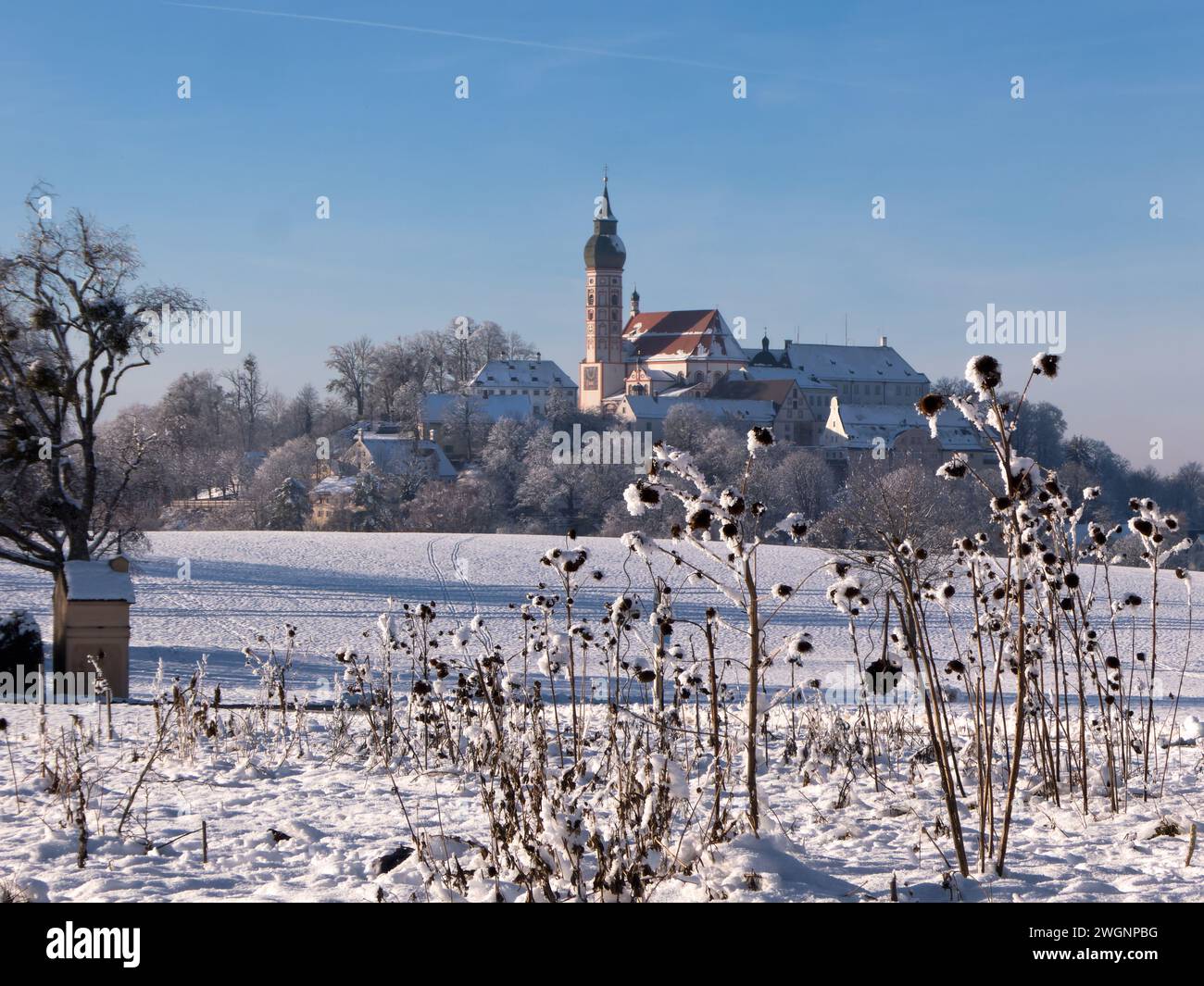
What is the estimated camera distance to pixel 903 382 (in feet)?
470

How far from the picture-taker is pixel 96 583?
1709cm

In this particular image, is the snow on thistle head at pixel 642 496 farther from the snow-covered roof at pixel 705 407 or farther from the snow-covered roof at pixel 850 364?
the snow-covered roof at pixel 850 364

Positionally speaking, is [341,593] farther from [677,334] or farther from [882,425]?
[677,334]

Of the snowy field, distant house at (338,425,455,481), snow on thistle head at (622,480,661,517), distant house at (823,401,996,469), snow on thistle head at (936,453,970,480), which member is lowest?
the snowy field

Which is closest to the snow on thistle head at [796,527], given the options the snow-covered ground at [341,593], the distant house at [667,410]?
the snow-covered ground at [341,593]

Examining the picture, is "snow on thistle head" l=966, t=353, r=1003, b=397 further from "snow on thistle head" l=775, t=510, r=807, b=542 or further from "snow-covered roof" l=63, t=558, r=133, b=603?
"snow-covered roof" l=63, t=558, r=133, b=603

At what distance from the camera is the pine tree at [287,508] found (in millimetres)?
68688

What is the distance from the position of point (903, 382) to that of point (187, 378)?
8358 centimetres

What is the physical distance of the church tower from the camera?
145875 millimetres

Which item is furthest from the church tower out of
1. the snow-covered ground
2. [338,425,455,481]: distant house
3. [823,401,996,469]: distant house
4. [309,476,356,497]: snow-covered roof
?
the snow-covered ground

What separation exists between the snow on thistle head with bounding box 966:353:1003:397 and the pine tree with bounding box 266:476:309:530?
6725cm

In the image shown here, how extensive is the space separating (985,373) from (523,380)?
407ft

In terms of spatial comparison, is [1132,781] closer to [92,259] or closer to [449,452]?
[92,259]

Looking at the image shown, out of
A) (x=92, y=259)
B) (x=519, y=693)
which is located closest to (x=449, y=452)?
(x=92, y=259)
